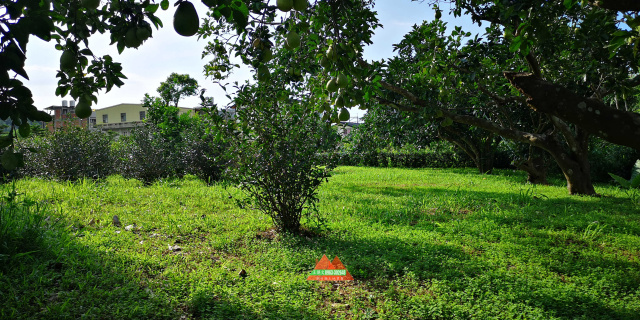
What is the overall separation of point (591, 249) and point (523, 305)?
1.86m

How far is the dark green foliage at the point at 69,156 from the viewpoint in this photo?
7973 millimetres

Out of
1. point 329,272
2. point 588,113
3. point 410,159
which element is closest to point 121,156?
point 329,272

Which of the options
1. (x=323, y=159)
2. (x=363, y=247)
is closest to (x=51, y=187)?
(x=323, y=159)

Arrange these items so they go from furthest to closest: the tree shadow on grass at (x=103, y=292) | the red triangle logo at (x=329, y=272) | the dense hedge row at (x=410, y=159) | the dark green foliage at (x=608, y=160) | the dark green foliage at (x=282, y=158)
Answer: the dense hedge row at (x=410, y=159) → the dark green foliage at (x=608, y=160) → the dark green foliage at (x=282, y=158) → the red triangle logo at (x=329, y=272) → the tree shadow on grass at (x=103, y=292)

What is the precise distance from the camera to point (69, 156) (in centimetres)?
803

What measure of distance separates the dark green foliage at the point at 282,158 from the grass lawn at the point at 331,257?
1.45 feet

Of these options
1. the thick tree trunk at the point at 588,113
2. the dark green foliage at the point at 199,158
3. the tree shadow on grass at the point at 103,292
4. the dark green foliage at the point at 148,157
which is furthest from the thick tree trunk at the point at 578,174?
the dark green foliage at the point at 148,157

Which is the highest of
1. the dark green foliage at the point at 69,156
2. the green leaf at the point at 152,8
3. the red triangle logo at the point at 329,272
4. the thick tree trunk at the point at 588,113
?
the green leaf at the point at 152,8

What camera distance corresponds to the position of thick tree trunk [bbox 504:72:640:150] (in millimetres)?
2852

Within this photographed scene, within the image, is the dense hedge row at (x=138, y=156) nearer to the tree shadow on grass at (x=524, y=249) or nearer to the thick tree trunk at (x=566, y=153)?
the thick tree trunk at (x=566, y=153)

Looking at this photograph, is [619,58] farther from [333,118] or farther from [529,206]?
[333,118]

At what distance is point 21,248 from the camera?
324cm

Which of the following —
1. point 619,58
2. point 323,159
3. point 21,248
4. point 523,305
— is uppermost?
point 619,58

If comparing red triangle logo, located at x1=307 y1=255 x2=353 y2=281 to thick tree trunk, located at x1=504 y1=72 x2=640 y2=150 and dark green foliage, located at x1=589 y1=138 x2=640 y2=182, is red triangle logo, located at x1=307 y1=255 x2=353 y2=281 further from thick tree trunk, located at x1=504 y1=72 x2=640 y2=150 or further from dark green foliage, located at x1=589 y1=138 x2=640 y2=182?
dark green foliage, located at x1=589 y1=138 x2=640 y2=182
